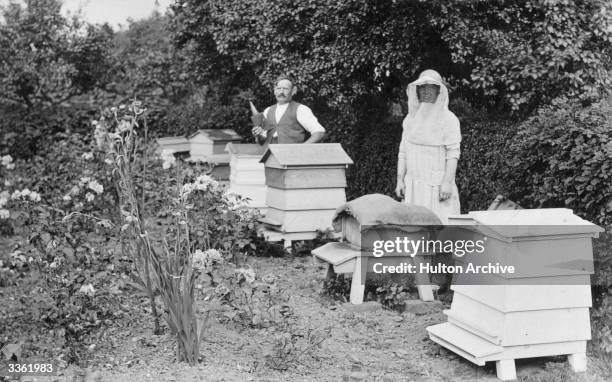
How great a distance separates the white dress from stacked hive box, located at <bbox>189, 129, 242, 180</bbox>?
4.97m

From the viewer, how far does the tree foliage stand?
1465cm

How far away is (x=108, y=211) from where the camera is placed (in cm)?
844

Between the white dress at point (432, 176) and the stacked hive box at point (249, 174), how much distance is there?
2768mm

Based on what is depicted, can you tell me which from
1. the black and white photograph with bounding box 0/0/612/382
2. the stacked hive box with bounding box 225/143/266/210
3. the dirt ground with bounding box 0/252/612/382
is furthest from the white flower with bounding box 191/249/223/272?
the stacked hive box with bounding box 225/143/266/210

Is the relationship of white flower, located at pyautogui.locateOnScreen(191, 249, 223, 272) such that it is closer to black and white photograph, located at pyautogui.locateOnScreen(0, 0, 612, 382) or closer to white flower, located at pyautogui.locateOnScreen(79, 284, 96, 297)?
black and white photograph, located at pyautogui.locateOnScreen(0, 0, 612, 382)

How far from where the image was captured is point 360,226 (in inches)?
230

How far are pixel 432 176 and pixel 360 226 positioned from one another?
1006 mm

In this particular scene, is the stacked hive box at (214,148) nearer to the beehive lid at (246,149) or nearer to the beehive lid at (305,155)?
the beehive lid at (246,149)

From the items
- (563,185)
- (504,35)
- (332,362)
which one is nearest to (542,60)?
(504,35)

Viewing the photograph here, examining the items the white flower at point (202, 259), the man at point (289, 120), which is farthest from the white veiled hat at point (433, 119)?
the white flower at point (202, 259)

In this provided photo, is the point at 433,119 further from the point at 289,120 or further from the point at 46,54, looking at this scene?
the point at 46,54

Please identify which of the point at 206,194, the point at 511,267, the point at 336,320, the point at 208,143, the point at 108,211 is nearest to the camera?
the point at 511,267

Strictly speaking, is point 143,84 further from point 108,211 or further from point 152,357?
point 152,357

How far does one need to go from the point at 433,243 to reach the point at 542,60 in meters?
2.94
